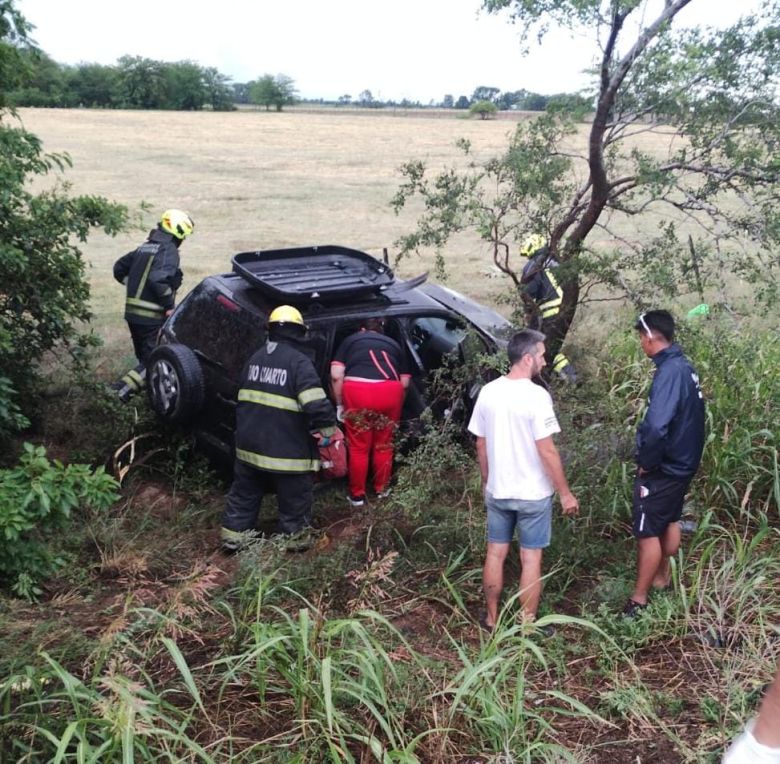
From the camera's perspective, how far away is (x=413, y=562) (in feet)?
16.4

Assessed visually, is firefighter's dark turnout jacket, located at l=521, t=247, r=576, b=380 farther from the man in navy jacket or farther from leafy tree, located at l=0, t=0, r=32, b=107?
leafy tree, located at l=0, t=0, r=32, b=107

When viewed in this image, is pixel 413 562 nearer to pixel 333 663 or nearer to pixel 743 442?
pixel 333 663

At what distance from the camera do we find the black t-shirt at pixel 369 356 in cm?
569

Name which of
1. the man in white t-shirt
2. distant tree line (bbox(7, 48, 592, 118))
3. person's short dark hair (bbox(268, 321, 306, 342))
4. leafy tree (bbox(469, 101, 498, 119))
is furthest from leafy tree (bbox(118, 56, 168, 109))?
the man in white t-shirt

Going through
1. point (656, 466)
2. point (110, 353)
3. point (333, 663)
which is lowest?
point (110, 353)

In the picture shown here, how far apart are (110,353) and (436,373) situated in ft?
13.7

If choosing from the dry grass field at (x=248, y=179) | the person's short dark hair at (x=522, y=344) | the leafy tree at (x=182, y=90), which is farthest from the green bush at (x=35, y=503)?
the leafy tree at (x=182, y=90)

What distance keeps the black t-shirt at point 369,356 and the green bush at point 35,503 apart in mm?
1904

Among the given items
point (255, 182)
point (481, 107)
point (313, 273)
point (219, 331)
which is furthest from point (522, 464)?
point (481, 107)

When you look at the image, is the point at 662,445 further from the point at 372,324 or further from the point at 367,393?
the point at 372,324

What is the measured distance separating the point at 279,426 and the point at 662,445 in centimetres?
223

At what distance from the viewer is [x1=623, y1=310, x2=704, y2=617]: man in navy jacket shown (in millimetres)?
4355

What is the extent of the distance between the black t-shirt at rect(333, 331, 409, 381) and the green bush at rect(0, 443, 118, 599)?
190 cm

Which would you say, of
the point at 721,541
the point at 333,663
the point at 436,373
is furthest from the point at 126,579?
the point at 721,541
